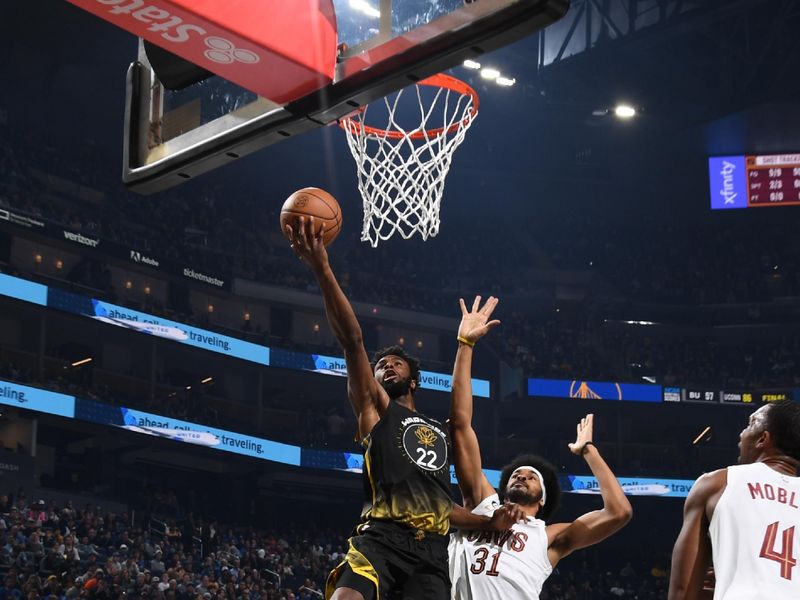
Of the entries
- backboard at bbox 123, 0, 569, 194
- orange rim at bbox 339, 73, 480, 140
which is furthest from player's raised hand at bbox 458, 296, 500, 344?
orange rim at bbox 339, 73, 480, 140

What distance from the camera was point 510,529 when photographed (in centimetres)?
507

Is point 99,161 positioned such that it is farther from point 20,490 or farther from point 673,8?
point 673,8

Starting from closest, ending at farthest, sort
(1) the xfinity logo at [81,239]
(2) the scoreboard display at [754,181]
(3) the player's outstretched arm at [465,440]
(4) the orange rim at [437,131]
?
(3) the player's outstretched arm at [465,440], (4) the orange rim at [437,131], (1) the xfinity logo at [81,239], (2) the scoreboard display at [754,181]

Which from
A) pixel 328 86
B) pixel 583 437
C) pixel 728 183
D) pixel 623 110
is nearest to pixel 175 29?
pixel 328 86

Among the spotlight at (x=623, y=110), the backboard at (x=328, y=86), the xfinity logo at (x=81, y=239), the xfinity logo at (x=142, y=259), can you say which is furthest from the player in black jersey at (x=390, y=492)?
the spotlight at (x=623, y=110)

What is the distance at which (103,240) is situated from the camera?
75.0 ft

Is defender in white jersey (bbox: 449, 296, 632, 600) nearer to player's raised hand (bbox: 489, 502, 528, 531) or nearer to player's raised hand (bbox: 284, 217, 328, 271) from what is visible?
player's raised hand (bbox: 489, 502, 528, 531)

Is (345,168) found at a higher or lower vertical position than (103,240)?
higher

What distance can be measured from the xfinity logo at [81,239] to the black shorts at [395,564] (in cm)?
1882

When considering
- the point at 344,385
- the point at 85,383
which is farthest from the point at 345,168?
the point at 85,383

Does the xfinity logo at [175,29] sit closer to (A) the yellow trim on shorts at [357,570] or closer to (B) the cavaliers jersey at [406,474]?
(B) the cavaliers jersey at [406,474]

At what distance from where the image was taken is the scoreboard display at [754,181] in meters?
25.8

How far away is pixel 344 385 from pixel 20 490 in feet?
36.8

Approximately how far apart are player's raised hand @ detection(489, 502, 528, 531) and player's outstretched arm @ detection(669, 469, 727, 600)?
1.29 metres
